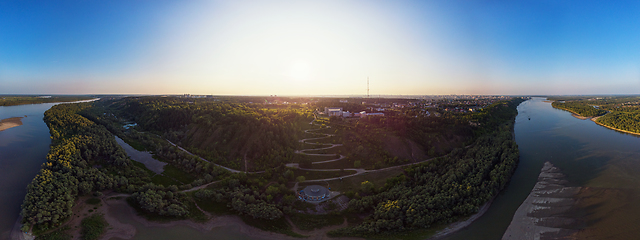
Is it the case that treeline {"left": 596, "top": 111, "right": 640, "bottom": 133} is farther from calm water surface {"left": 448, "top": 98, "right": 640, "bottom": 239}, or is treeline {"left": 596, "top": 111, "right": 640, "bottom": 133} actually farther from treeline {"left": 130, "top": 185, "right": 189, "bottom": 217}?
treeline {"left": 130, "top": 185, "right": 189, "bottom": 217}

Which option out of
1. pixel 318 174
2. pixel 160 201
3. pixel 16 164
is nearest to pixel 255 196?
pixel 160 201

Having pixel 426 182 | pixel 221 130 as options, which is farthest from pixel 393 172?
pixel 221 130

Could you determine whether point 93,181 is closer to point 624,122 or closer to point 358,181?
point 358,181

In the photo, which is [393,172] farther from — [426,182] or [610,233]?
[610,233]

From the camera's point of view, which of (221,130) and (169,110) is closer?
(221,130)

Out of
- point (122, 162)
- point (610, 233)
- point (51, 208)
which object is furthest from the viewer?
point (122, 162)

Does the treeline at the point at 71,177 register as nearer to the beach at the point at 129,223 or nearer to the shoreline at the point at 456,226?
the beach at the point at 129,223
